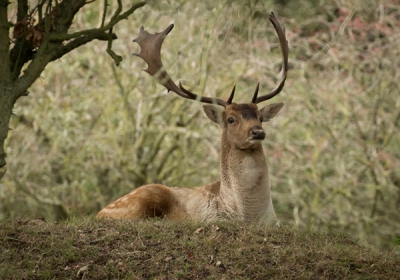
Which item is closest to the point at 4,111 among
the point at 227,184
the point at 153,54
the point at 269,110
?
the point at 153,54

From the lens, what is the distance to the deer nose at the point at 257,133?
7.39 m

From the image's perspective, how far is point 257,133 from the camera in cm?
741

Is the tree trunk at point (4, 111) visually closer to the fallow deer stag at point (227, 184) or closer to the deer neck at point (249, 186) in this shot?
the fallow deer stag at point (227, 184)

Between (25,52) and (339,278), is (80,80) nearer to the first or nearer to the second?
(25,52)

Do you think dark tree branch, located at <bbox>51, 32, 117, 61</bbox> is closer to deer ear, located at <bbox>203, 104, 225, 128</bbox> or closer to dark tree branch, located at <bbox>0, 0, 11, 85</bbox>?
dark tree branch, located at <bbox>0, 0, 11, 85</bbox>

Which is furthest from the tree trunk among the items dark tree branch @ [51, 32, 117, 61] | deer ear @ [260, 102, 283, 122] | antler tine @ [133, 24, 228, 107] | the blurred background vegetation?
the blurred background vegetation

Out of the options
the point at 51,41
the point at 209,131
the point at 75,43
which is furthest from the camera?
the point at 209,131

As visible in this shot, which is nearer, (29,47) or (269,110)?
(29,47)

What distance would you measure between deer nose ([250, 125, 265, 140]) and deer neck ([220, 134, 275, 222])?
317mm

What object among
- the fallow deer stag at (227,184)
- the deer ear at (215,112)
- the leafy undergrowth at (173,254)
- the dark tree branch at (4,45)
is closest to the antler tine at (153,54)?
the fallow deer stag at (227,184)

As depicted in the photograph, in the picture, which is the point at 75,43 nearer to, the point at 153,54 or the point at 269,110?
the point at 153,54

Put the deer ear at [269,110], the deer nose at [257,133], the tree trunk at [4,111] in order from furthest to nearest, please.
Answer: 1. the deer ear at [269,110]
2. the deer nose at [257,133]
3. the tree trunk at [4,111]

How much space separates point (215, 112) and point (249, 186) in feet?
3.45

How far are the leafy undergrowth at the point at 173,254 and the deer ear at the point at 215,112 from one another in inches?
80.6
